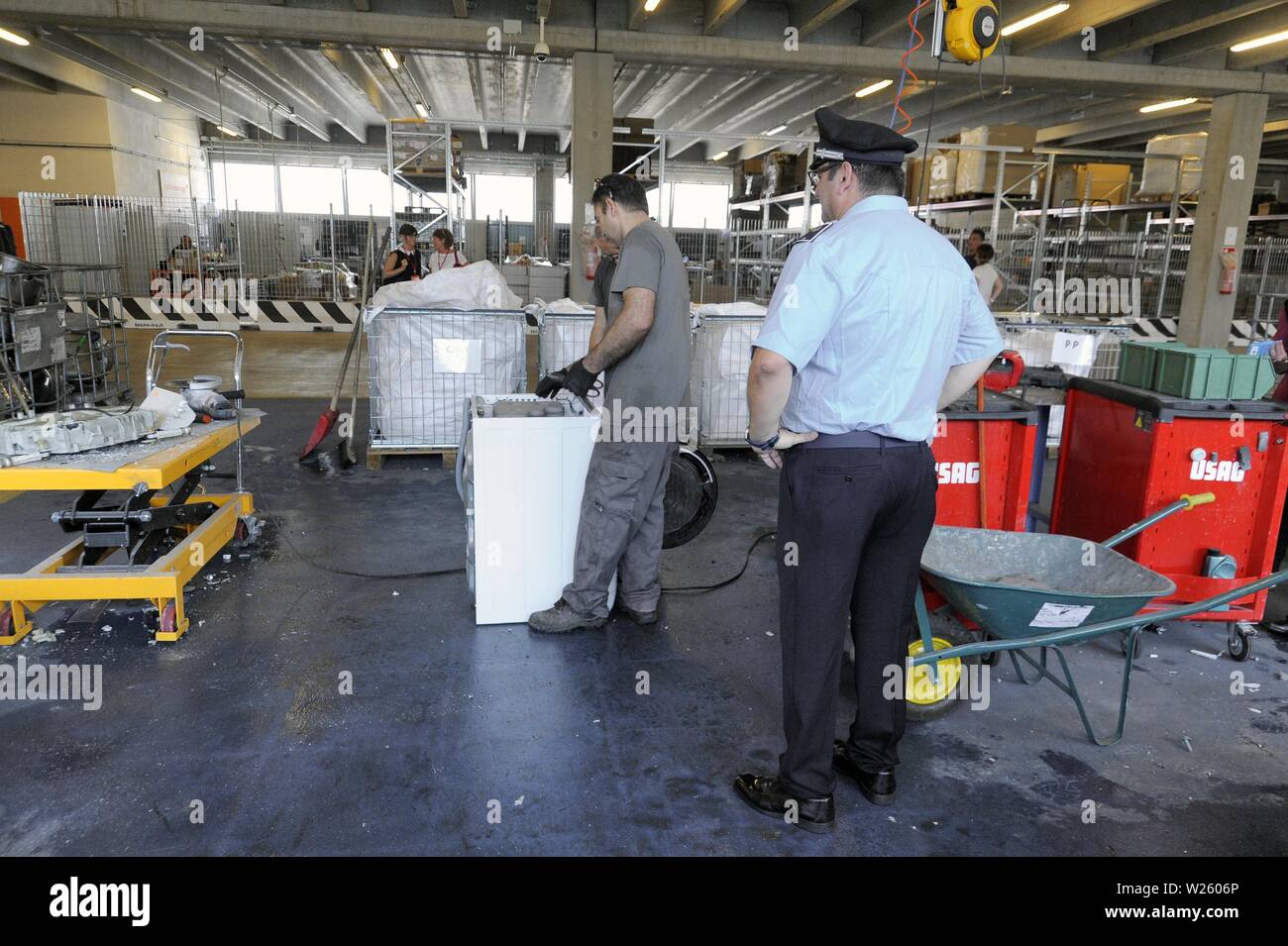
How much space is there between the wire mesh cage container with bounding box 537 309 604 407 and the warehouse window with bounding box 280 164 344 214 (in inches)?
847

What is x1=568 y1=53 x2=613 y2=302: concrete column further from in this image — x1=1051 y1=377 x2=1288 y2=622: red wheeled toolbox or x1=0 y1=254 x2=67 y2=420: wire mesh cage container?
x1=1051 y1=377 x2=1288 y2=622: red wheeled toolbox

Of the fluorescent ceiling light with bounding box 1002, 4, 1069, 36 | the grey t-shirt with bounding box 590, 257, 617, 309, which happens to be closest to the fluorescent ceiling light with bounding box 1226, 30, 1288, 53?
the fluorescent ceiling light with bounding box 1002, 4, 1069, 36

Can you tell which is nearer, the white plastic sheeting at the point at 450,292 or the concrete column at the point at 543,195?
the white plastic sheeting at the point at 450,292

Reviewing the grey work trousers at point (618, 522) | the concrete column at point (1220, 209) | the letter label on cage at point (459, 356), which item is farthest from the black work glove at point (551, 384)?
the concrete column at point (1220, 209)

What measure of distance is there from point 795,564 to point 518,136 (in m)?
24.8

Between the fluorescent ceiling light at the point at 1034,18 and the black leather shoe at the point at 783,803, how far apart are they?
988cm

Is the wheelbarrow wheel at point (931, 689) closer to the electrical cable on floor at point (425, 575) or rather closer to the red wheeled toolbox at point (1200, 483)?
the red wheeled toolbox at point (1200, 483)

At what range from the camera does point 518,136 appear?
2489 cm

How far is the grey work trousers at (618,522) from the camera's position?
148 inches

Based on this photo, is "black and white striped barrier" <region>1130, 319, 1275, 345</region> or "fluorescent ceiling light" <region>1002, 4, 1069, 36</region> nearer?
"fluorescent ceiling light" <region>1002, 4, 1069, 36</region>

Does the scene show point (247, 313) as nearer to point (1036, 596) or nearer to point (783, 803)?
point (783, 803)

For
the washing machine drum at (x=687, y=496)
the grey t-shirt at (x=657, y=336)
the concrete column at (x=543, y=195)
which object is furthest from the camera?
the concrete column at (x=543, y=195)

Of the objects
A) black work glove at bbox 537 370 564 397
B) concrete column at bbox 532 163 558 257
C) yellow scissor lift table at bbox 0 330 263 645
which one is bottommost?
yellow scissor lift table at bbox 0 330 263 645

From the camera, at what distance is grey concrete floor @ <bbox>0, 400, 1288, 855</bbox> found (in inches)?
102
